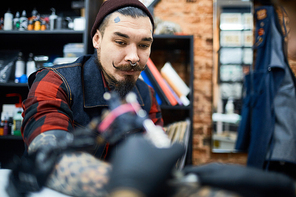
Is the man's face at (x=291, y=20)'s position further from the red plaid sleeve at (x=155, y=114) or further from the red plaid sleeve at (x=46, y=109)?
the red plaid sleeve at (x=46, y=109)

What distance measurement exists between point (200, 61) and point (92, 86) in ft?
3.82

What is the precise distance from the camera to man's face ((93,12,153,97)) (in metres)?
0.82

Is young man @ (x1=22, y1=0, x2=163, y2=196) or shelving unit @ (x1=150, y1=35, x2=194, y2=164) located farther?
shelving unit @ (x1=150, y1=35, x2=194, y2=164)

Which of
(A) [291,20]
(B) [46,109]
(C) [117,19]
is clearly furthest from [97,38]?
(A) [291,20]

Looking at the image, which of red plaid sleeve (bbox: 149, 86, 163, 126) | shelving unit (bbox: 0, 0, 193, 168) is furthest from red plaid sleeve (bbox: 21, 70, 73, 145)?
shelving unit (bbox: 0, 0, 193, 168)

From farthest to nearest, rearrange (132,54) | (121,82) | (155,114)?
1. (155,114)
2. (121,82)
3. (132,54)

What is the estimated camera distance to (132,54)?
830mm

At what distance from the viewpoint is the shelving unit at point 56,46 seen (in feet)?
4.66

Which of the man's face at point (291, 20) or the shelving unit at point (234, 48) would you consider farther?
the shelving unit at point (234, 48)

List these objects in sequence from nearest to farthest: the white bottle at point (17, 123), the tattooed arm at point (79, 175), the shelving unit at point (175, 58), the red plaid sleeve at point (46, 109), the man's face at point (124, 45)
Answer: the tattooed arm at point (79, 175) → the red plaid sleeve at point (46, 109) → the man's face at point (124, 45) → the white bottle at point (17, 123) → the shelving unit at point (175, 58)

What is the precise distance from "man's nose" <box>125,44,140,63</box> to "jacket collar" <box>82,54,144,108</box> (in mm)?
234

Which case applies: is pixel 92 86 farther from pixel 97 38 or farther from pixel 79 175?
pixel 79 175

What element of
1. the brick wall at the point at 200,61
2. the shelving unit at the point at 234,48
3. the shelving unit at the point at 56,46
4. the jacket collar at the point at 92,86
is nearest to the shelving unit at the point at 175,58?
the shelving unit at the point at 56,46

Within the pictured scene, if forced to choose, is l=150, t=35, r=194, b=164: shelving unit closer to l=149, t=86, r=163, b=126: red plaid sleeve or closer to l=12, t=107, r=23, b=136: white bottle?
l=149, t=86, r=163, b=126: red plaid sleeve
